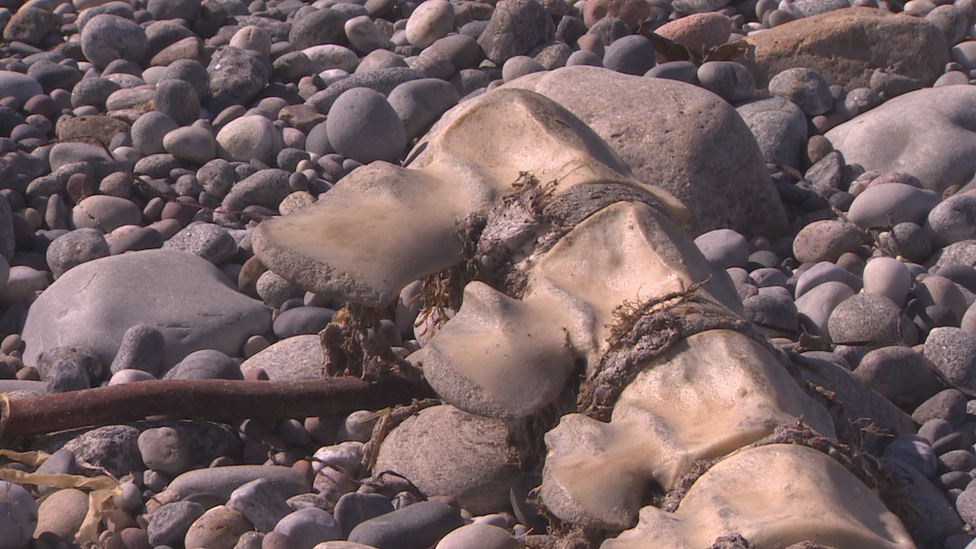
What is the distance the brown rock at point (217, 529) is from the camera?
2.51 meters

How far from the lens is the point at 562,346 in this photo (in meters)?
2.49

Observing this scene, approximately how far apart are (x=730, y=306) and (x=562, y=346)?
1.98ft

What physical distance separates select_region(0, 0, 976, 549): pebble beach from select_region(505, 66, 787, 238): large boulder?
0.05 ft

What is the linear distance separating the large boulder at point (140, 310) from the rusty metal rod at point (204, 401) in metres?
0.70

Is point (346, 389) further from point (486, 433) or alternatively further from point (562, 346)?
point (562, 346)

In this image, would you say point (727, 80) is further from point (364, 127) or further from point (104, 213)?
point (104, 213)

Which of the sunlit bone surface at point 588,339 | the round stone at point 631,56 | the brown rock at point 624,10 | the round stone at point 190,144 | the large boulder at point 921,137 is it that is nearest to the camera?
the sunlit bone surface at point 588,339

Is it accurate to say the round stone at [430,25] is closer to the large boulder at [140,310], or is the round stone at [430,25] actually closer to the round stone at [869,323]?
the large boulder at [140,310]

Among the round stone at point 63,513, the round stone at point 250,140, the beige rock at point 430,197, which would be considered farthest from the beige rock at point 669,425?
the round stone at point 250,140

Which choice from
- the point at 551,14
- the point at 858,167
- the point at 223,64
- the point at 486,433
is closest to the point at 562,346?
the point at 486,433

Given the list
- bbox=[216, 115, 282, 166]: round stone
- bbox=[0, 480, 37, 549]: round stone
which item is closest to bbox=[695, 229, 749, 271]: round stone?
bbox=[216, 115, 282, 166]: round stone

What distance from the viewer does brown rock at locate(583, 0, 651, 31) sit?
6996 mm

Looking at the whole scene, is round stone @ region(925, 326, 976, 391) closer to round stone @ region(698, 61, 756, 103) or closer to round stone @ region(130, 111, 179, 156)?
round stone @ region(698, 61, 756, 103)

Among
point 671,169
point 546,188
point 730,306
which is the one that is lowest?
point 671,169
